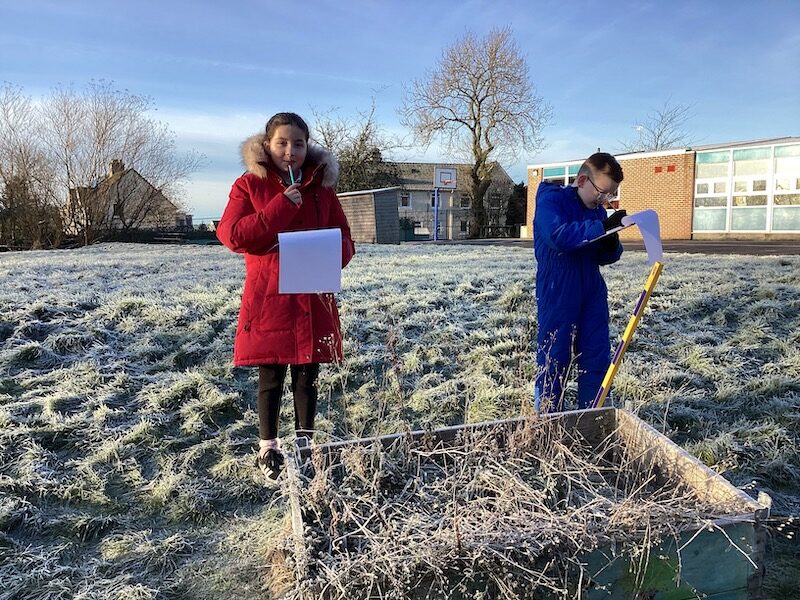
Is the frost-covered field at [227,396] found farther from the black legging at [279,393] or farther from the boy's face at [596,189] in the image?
the boy's face at [596,189]

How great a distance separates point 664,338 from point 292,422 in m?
3.18

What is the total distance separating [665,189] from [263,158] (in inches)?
901

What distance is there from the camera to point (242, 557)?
2475mm

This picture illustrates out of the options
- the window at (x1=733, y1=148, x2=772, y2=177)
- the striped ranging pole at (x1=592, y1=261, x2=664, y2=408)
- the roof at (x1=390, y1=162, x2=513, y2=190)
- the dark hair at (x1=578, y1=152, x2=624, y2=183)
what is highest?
the roof at (x1=390, y1=162, x2=513, y2=190)

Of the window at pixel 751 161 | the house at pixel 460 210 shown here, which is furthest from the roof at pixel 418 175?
the window at pixel 751 161

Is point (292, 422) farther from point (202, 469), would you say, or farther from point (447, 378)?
point (447, 378)

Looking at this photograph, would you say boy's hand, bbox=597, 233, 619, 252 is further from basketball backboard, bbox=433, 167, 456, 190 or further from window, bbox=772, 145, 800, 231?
basketball backboard, bbox=433, 167, 456, 190

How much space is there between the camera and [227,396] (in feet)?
12.8

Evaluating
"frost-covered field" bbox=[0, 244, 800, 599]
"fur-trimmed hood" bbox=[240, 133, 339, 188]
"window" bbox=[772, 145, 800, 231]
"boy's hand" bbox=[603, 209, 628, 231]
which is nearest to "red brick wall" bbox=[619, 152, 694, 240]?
"window" bbox=[772, 145, 800, 231]

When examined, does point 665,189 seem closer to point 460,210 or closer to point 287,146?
point 460,210

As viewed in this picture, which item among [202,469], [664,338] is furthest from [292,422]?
[664,338]

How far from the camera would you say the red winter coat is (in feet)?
8.89

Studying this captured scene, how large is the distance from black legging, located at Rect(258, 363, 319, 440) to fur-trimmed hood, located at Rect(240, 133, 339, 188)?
36.7 inches

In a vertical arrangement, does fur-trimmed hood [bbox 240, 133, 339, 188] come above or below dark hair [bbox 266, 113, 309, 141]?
below
